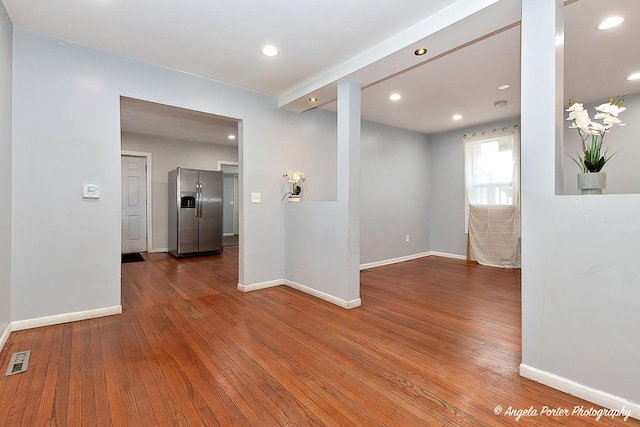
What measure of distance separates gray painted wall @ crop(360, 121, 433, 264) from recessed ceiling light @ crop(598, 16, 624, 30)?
307cm

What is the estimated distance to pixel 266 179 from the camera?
12.6 ft

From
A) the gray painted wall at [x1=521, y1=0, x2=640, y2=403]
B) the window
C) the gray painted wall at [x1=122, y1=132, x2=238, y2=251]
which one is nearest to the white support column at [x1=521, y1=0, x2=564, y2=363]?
the gray painted wall at [x1=521, y1=0, x2=640, y2=403]

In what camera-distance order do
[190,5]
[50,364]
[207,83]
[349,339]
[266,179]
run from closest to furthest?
[50,364] → [190,5] → [349,339] → [207,83] → [266,179]

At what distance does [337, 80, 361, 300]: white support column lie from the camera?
124 inches

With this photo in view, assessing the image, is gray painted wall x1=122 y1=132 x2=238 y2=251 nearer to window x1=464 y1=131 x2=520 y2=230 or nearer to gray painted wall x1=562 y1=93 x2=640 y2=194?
window x1=464 y1=131 x2=520 y2=230

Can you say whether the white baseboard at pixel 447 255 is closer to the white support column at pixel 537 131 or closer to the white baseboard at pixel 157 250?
the white support column at pixel 537 131

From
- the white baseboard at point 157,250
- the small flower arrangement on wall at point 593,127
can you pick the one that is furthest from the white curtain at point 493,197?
the white baseboard at point 157,250

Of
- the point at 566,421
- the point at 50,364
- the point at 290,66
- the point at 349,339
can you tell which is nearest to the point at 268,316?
the point at 349,339

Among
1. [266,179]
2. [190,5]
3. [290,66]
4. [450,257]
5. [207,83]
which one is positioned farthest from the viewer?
[450,257]

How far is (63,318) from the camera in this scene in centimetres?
267

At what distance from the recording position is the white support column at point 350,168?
3.14 m

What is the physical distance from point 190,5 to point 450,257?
560cm

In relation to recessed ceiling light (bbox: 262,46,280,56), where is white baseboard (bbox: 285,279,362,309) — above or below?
below

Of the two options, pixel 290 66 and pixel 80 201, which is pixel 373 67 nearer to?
pixel 290 66
